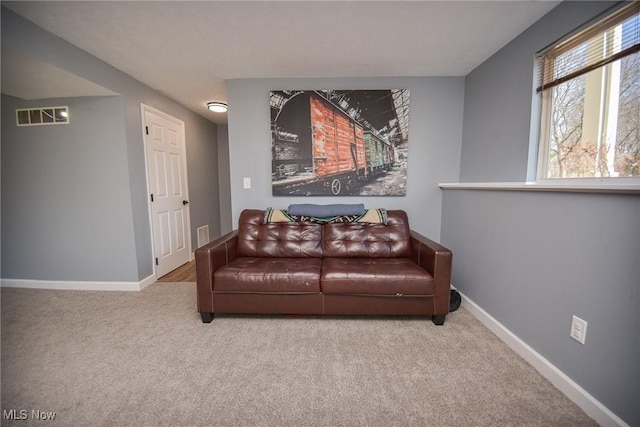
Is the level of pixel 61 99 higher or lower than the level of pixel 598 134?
higher

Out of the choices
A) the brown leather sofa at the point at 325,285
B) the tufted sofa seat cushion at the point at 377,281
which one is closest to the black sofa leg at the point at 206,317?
the brown leather sofa at the point at 325,285

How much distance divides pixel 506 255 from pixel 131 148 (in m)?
3.62

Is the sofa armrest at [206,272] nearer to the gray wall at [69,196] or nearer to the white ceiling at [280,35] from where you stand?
the gray wall at [69,196]

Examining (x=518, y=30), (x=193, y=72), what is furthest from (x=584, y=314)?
(x=193, y=72)

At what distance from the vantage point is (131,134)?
248 cm

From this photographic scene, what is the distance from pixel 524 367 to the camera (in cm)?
144

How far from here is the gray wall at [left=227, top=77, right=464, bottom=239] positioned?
2508 millimetres

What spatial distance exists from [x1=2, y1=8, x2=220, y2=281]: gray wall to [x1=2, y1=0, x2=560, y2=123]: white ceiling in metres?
0.09

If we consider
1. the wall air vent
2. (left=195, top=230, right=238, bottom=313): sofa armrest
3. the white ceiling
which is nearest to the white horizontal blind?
the white ceiling

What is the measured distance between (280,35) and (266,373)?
2368 mm

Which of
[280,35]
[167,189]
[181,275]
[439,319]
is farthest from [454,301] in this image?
[167,189]

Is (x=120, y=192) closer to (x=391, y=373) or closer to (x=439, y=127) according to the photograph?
(x=391, y=373)

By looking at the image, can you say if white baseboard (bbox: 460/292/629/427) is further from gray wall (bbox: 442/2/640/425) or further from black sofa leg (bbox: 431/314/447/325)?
black sofa leg (bbox: 431/314/447/325)

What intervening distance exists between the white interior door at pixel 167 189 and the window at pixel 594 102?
12.3 ft
